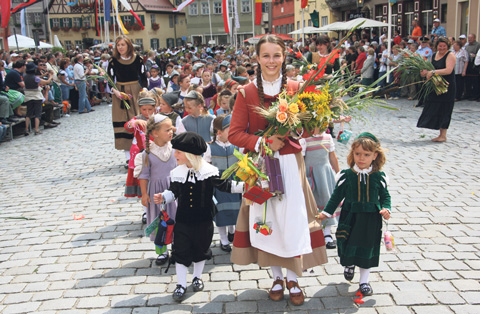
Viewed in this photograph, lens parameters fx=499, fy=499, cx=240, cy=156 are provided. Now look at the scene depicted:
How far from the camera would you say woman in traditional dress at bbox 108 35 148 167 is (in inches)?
342

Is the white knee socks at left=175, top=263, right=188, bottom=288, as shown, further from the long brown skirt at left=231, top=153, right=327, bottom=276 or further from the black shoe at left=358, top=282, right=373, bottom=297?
the black shoe at left=358, top=282, right=373, bottom=297

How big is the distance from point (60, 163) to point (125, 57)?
3157 mm

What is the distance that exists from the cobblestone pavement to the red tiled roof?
213 feet

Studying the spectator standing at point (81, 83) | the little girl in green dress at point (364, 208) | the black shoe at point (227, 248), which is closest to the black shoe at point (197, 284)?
the black shoe at point (227, 248)

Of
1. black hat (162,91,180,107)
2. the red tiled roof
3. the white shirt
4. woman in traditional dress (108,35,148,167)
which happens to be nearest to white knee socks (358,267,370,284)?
black hat (162,91,180,107)

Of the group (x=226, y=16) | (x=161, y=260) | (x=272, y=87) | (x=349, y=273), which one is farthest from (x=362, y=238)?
(x=226, y=16)

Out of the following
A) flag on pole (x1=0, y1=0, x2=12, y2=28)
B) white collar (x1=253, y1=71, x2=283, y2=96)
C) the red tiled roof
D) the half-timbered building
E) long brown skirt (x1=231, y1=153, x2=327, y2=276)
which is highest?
the red tiled roof

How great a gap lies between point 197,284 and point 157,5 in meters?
73.2

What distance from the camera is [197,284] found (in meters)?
4.47

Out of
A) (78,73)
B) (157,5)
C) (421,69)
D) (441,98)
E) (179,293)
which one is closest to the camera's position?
(179,293)

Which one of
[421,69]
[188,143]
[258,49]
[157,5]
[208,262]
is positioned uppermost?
[157,5]

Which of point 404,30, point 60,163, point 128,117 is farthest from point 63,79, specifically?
point 404,30

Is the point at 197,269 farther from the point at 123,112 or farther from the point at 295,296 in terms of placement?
the point at 123,112

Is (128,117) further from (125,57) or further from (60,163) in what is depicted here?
(60,163)
